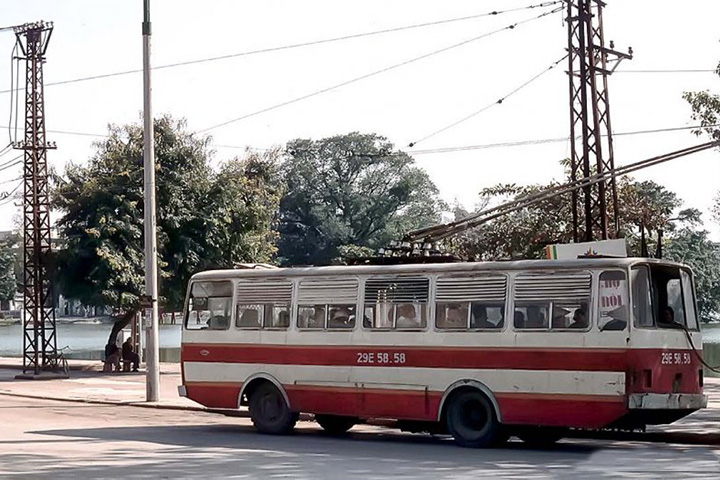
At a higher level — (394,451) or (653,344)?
(653,344)

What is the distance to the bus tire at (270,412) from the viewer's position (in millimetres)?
21875

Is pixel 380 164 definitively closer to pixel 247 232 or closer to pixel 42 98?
pixel 247 232

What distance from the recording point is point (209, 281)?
2331cm

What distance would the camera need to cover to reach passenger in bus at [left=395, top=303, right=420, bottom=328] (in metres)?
20.4

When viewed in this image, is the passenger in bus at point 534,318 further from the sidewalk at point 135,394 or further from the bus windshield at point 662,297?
the sidewalk at point 135,394

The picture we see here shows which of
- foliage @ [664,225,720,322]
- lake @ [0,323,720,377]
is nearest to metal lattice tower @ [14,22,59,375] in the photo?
foliage @ [664,225,720,322]

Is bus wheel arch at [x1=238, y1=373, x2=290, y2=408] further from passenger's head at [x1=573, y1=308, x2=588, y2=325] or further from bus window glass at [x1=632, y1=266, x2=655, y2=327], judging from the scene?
bus window glass at [x1=632, y1=266, x2=655, y2=327]

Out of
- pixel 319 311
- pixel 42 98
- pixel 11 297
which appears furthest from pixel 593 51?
pixel 11 297

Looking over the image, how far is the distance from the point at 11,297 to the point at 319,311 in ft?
355

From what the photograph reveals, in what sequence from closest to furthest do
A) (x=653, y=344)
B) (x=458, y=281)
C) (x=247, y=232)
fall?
(x=653, y=344) → (x=458, y=281) → (x=247, y=232)

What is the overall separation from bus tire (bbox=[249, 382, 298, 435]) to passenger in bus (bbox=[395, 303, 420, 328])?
106 inches

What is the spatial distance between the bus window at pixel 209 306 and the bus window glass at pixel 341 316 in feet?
7.59

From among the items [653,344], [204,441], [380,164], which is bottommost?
[204,441]

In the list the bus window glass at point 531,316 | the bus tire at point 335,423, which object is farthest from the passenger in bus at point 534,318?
the bus tire at point 335,423
